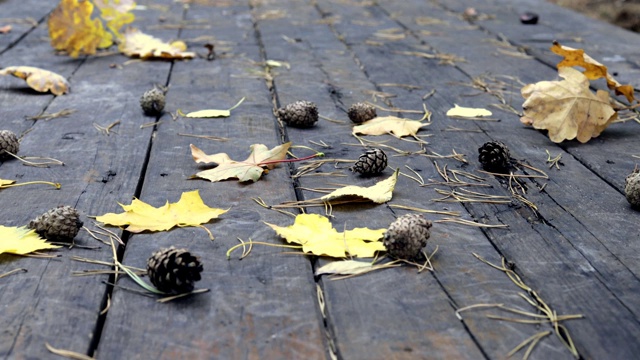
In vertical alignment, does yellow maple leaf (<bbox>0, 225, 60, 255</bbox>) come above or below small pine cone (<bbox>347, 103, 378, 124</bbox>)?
above

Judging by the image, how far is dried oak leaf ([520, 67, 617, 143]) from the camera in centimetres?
232

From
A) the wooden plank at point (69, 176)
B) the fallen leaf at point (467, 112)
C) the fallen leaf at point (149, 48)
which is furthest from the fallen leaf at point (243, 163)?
the fallen leaf at point (149, 48)

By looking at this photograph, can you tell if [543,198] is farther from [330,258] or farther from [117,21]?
[117,21]

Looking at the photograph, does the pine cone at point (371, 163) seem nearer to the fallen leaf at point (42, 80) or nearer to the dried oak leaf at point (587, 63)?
the dried oak leaf at point (587, 63)

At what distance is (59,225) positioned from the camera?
5.00ft

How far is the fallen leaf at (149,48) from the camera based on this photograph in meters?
3.43

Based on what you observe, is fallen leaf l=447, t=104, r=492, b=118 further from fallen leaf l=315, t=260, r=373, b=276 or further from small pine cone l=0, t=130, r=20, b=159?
small pine cone l=0, t=130, r=20, b=159

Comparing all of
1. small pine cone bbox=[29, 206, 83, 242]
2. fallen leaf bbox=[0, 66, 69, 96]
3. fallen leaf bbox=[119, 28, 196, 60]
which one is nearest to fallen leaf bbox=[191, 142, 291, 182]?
small pine cone bbox=[29, 206, 83, 242]

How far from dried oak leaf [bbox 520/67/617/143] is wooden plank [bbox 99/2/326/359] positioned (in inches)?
32.8

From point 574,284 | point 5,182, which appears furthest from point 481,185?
point 5,182

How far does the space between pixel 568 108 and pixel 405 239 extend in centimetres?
115

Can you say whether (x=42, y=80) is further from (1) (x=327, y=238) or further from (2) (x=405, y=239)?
(2) (x=405, y=239)

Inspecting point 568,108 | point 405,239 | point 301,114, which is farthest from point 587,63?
point 405,239

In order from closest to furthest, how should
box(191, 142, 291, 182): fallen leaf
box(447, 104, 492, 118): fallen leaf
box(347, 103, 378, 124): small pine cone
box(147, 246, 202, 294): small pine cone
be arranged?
box(147, 246, 202, 294): small pine cone, box(191, 142, 291, 182): fallen leaf, box(347, 103, 378, 124): small pine cone, box(447, 104, 492, 118): fallen leaf
